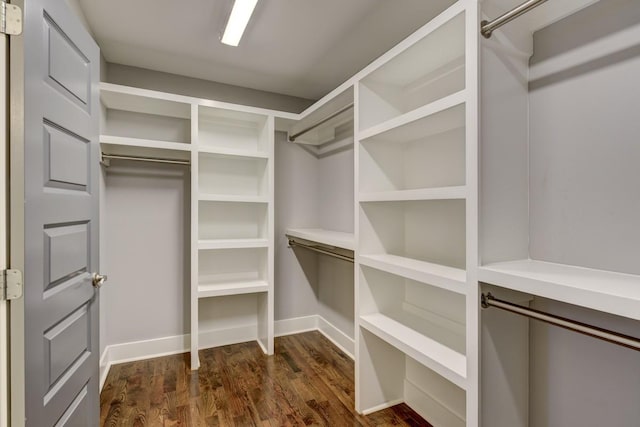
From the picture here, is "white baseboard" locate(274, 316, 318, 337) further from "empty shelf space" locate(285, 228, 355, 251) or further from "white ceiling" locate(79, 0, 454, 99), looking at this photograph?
"white ceiling" locate(79, 0, 454, 99)

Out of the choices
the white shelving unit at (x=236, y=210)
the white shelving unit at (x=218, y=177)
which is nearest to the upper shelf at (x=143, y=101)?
the white shelving unit at (x=218, y=177)

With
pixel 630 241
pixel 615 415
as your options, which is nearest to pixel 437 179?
pixel 630 241

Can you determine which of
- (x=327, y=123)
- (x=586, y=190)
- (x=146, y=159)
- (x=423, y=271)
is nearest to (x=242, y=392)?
(x=423, y=271)

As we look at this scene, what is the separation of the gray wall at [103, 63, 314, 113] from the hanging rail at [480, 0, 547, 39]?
2.44 metres

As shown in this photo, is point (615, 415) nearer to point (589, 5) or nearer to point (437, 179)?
point (437, 179)

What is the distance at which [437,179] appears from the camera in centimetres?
200

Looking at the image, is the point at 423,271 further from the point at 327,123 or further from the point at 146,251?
the point at 146,251

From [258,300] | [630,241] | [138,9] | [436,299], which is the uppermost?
[138,9]

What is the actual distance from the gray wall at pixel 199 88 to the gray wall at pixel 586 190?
2.49 m

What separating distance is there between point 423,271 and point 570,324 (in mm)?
647

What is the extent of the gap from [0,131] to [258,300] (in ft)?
8.58

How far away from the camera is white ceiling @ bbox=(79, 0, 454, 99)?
202cm

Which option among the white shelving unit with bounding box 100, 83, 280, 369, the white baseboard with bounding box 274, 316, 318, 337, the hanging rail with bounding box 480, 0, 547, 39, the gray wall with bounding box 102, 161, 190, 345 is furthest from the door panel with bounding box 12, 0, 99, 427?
the white baseboard with bounding box 274, 316, 318, 337

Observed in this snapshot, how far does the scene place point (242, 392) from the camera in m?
2.37
